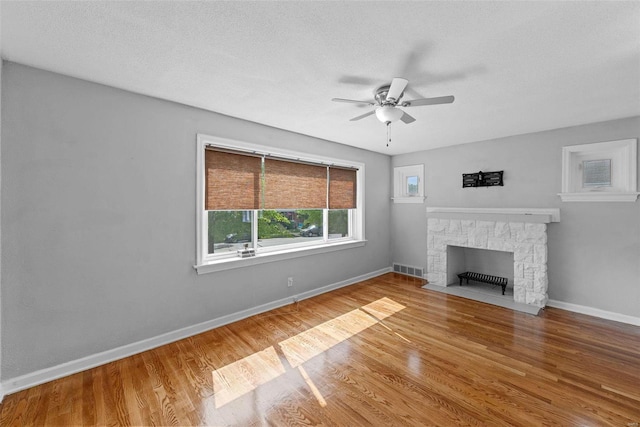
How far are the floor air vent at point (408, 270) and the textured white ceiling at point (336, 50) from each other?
10.3 ft

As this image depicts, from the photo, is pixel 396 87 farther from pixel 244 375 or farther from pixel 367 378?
pixel 244 375

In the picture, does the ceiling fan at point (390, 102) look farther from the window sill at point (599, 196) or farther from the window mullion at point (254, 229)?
the window sill at point (599, 196)

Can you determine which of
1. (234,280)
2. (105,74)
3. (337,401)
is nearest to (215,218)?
(234,280)

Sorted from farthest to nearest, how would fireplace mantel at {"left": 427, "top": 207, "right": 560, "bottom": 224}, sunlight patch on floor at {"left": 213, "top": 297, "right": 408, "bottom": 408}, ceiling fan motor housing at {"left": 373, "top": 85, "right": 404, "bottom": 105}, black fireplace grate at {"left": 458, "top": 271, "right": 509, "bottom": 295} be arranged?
black fireplace grate at {"left": 458, "top": 271, "right": 509, "bottom": 295} < fireplace mantel at {"left": 427, "top": 207, "right": 560, "bottom": 224} < ceiling fan motor housing at {"left": 373, "top": 85, "right": 404, "bottom": 105} < sunlight patch on floor at {"left": 213, "top": 297, "right": 408, "bottom": 408}

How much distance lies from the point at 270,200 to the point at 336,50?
7.11ft

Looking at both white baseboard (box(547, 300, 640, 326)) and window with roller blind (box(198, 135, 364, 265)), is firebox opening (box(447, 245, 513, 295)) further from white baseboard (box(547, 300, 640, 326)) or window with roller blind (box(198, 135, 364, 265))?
window with roller blind (box(198, 135, 364, 265))

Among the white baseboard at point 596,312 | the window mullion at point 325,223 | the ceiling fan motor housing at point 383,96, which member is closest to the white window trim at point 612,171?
the white baseboard at point 596,312

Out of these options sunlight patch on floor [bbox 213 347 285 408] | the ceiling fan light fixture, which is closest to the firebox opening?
the ceiling fan light fixture

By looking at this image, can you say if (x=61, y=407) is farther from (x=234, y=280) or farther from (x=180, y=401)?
(x=234, y=280)

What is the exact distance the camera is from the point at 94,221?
231 centimetres

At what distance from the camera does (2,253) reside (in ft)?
6.42

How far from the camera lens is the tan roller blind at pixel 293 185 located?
3.60m

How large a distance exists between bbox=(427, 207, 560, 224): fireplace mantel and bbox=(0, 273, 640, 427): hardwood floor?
1.32 metres

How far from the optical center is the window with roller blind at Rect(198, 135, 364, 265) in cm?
309
